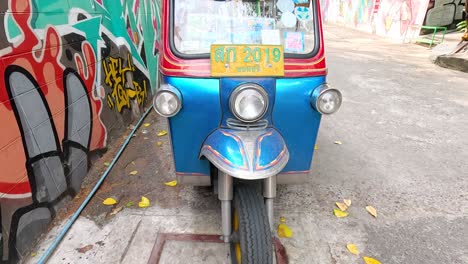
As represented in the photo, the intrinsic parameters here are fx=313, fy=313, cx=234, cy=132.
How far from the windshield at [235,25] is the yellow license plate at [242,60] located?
142 millimetres

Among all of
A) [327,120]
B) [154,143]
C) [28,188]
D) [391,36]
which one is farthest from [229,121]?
[391,36]

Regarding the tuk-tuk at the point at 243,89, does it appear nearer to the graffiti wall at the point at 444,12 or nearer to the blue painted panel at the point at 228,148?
the blue painted panel at the point at 228,148

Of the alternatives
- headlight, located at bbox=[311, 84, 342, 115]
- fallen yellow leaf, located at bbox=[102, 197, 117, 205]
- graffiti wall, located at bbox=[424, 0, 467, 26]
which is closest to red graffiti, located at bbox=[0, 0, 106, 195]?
fallen yellow leaf, located at bbox=[102, 197, 117, 205]

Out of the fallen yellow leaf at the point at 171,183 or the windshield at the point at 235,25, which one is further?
the fallen yellow leaf at the point at 171,183

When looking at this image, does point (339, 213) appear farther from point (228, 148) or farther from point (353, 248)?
point (228, 148)

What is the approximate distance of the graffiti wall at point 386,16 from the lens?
13.0 meters

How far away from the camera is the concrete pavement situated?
2.32 m

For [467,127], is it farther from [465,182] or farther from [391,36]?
[391,36]

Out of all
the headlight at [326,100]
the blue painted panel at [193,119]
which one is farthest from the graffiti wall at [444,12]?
the blue painted panel at [193,119]

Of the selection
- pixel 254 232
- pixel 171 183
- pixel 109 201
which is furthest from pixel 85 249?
pixel 254 232

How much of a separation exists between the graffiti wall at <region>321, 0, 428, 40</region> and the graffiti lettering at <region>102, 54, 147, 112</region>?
7.43 metres

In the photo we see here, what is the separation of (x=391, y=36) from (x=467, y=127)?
11784mm

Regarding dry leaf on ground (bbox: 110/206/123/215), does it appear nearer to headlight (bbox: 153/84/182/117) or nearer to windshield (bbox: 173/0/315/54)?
headlight (bbox: 153/84/182/117)

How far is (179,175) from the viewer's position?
2.50 metres
